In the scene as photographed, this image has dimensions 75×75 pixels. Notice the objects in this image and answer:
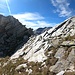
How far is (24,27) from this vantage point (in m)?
61.2

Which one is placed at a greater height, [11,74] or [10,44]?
[10,44]

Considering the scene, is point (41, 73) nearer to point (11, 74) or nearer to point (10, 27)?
point (11, 74)

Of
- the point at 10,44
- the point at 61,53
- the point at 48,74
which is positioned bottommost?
the point at 48,74

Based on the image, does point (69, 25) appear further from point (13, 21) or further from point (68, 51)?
point (13, 21)

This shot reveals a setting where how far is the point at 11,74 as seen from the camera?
23.3 meters

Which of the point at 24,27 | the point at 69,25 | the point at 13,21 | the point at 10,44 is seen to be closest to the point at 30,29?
the point at 24,27

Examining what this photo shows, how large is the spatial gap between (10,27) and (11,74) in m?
38.8

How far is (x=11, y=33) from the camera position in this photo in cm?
5912

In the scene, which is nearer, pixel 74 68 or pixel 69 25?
pixel 74 68

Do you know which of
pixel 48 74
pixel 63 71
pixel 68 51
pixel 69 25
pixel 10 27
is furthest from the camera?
pixel 10 27

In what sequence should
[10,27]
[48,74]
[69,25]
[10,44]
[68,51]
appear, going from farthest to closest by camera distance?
[10,27]
[10,44]
[69,25]
[68,51]
[48,74]

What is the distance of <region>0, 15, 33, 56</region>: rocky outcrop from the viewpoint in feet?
173

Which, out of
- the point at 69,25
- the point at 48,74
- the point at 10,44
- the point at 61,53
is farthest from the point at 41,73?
the point at 10,44

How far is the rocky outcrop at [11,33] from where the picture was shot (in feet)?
173
